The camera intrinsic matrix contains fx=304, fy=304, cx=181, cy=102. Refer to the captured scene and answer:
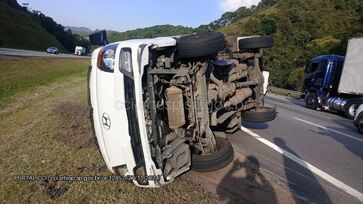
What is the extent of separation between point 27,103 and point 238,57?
8123mm

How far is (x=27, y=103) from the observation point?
1068cm

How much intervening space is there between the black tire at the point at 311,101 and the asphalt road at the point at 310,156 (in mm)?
6457

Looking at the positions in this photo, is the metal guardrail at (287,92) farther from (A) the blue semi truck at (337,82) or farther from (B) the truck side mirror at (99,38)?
(B) the truck side mirror at (99,38)

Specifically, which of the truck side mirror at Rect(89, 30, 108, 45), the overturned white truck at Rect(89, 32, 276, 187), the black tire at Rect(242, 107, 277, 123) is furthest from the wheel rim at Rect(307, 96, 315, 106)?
the truck side mirror at Rect(89, 30, 108, 45)

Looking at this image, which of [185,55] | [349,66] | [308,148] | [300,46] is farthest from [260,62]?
[300,46]

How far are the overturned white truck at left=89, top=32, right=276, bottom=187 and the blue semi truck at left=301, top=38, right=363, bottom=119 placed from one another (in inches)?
362

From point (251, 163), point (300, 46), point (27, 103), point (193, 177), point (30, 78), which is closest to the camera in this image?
point (193, 177)

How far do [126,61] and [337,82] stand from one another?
12734mm

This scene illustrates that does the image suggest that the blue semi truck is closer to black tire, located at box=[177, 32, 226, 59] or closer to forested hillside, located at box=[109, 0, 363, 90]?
black tire, located at box=[177, 32, 226, 59]

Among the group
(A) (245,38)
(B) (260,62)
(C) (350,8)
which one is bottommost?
(B) (260,62)

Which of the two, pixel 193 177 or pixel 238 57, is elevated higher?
pixel 238 57

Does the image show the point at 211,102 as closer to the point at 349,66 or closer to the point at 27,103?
the point at 27,103

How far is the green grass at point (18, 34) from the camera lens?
52997 millimetres

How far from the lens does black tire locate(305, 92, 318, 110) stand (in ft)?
48.2
